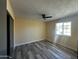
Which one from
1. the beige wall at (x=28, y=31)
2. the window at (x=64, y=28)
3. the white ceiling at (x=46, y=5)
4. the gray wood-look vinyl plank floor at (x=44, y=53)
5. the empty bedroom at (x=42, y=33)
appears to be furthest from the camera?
the beige wall at (x=28, y=31)

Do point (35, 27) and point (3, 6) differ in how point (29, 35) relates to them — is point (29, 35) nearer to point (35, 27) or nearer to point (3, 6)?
point (35, 27)

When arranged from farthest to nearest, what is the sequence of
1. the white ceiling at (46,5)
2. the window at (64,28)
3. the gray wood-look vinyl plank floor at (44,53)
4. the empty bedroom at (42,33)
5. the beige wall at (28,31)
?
the beige wall at (28,31)
the window at (64,28)
the empty bedroom at (42,33)
the gray wood-look vinyl plank floor at (44,53)
the white ceiling at (46,5)

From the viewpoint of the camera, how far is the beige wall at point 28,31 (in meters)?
7.79

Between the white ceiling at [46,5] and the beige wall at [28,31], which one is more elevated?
the white ceiling at [46,5]

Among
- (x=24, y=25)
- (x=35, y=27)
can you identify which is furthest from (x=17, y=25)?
(x=35, y=27)

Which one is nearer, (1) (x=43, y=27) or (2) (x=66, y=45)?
(2) (x=66, y=45)

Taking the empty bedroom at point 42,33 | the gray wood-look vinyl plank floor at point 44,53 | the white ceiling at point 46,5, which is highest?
the white ceiling at point 46,5

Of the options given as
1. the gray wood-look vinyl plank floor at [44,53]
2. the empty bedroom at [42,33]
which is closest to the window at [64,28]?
the empty bedroom at [42,33]

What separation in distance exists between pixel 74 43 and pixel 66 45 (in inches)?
40.6

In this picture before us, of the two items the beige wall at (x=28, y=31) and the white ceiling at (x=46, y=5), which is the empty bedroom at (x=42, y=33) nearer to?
the beige wall at (x=28, y=31)

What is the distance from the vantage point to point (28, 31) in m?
8.87

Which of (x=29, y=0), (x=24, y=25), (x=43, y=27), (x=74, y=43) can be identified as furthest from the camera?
(x=43, y=27)

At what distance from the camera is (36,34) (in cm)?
995

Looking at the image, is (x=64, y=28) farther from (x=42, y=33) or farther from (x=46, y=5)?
(x=46, y=5)
